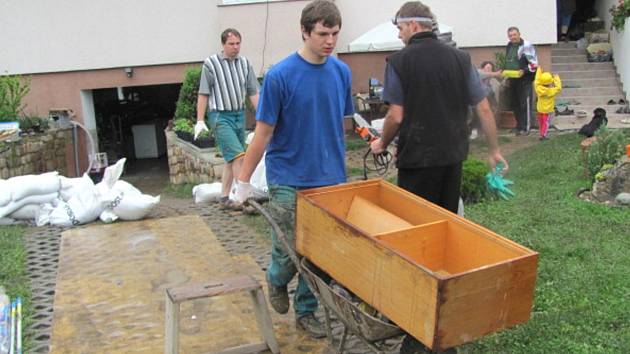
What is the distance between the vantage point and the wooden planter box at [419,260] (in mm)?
2607

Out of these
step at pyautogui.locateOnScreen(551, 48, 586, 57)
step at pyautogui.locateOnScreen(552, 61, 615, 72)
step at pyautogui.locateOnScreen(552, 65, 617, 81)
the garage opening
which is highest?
step at pyautogui.locateOnScreen(551, 48, 586, 57)

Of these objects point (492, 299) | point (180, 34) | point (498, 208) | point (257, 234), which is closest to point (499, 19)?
point (180, 34)

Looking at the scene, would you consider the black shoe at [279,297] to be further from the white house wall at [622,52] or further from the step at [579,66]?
the step at [579,66]

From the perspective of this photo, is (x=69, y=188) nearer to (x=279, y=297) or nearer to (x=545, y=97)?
(x=279, y=297)

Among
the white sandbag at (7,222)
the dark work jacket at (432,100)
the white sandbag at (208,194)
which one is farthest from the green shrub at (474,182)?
the white sandbag at (7,222)

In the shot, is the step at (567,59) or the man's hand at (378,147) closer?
the man's hand at (378,147)

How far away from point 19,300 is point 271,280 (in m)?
1.67

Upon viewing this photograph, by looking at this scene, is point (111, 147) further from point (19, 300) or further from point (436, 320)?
point (436, 320)

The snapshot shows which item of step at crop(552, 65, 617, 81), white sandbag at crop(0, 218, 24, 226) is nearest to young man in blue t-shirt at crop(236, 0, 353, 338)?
white sandbag at crop(0, 218, 24, 226)

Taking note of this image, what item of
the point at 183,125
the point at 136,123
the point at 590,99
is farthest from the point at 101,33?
the point at 590,99

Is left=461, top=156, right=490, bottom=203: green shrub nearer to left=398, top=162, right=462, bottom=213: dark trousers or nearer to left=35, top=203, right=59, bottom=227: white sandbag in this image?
left=398, top=162, right=462, bottom=213: dark trousers

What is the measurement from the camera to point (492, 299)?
8.80 feet

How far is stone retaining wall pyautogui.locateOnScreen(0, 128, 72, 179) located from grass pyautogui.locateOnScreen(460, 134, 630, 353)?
7212 millimetres

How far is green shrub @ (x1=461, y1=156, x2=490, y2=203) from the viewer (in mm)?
6824
